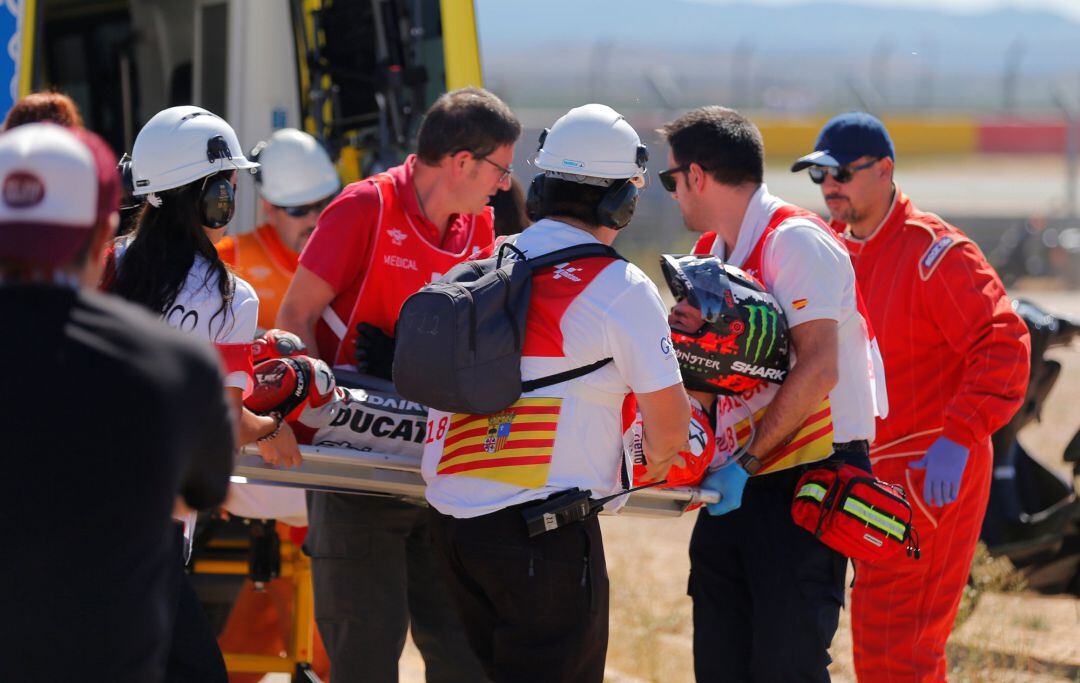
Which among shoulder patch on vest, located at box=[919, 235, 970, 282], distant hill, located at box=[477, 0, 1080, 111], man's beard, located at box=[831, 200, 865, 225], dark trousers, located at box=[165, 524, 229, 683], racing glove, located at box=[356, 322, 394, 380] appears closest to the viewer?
dark trousers, located at box=[165, 524, 229, 683]

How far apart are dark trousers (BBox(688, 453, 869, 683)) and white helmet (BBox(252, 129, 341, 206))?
202cm

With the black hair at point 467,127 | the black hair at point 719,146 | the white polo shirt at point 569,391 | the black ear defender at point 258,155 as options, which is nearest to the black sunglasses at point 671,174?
the black hair at point 719,146

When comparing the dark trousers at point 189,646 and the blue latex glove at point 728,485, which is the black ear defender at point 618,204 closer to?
the blue latex glove at point 728,485

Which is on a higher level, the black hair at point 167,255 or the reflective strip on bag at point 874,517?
the black hair at point 167,255

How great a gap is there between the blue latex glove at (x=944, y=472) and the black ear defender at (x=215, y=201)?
2.31m

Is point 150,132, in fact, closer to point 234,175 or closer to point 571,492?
point 234,175

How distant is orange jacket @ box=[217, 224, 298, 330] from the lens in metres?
5.06

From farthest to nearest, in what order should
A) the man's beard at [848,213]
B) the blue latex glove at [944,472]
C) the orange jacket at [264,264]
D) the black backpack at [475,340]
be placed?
1. the orange jacket at [264,264]
2. the man's beard at [848,213]
3. the blue latex glove at [944,472]
4. the black backpack at [475,340]

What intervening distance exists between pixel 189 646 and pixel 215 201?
1.04 m

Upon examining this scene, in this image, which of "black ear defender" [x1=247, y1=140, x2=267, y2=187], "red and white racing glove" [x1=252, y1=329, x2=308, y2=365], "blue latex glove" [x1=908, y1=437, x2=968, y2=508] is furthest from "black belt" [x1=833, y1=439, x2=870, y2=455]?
"black ear defender" [x1=247, y1=140, x2=267, y2=187]

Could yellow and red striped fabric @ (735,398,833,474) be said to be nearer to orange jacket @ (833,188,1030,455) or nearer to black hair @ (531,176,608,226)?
orange jacket @ (833,188,1030,455)

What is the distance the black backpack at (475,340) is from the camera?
10.4 ft

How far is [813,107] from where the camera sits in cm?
4916

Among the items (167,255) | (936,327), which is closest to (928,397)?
(936,327)
